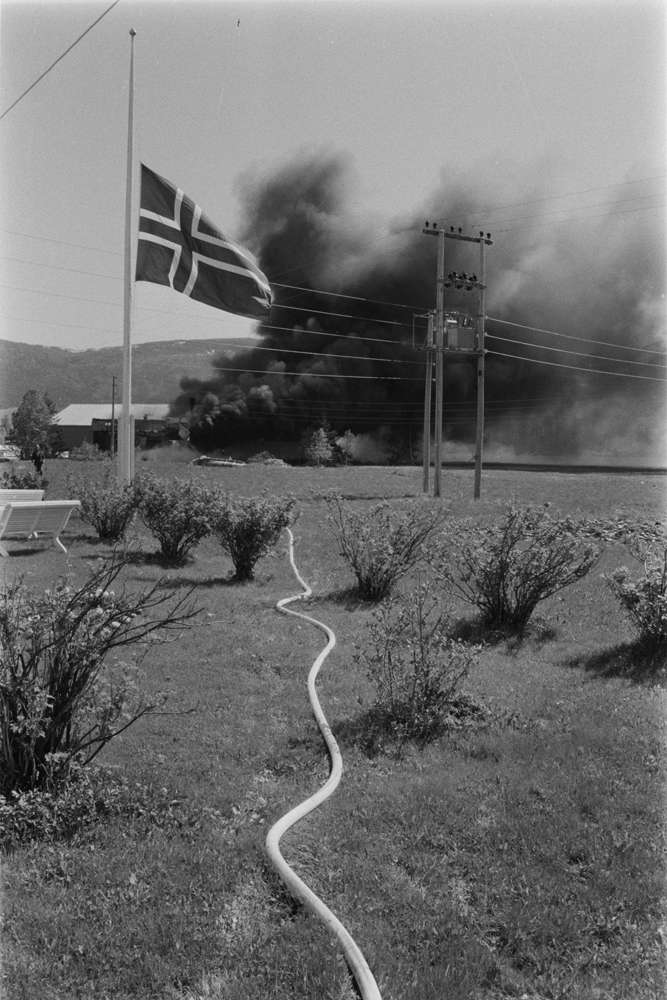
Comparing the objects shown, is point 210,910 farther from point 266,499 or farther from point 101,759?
point 266,499

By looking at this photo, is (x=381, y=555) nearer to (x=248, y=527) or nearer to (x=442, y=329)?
(x=248, y=527)

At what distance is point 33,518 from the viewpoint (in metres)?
10.3

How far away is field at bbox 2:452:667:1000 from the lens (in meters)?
2.37

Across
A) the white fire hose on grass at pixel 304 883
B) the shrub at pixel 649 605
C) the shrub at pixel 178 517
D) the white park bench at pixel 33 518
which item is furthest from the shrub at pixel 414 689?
the white park bench at pixel 33 518

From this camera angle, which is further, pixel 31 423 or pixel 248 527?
pixel 31 423

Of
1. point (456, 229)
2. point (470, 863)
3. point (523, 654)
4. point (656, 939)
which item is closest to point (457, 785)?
point (470, 863)

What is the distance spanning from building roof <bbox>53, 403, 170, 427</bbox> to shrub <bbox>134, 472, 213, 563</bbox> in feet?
231

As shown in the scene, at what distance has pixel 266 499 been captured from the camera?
9.57 metres

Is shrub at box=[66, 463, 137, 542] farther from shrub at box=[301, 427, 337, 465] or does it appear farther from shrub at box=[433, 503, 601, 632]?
shrub at box=[301, 427, 337, 465]

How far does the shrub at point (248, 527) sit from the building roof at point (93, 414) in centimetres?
7167

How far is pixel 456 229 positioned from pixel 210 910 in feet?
67.5

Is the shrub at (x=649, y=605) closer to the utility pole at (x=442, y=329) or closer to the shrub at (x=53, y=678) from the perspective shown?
the shrub at (x=53, y=678)

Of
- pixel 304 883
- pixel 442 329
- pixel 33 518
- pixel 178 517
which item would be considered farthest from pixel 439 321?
pixel 304 883

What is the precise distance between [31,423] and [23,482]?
192 feet
